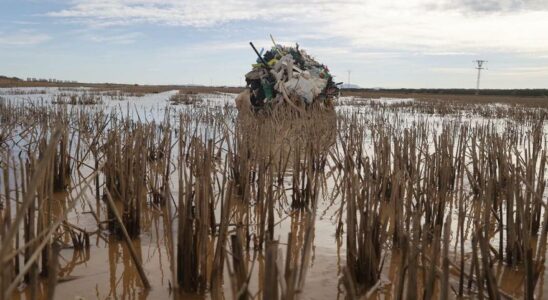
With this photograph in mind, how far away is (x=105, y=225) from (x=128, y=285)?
1019 millimetres

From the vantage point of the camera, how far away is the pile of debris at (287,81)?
10344mm

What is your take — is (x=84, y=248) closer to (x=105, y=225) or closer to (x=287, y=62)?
(x=105, y=225)

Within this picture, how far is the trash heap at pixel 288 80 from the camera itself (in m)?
10.3

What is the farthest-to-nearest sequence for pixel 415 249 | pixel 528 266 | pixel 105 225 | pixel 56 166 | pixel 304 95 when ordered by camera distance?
pixel 304 95, pixel 56 166, pixel 105 225, pixel 528 266, pixel 415 249

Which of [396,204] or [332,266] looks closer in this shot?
[396,204]

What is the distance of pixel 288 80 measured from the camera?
10609 millimetres

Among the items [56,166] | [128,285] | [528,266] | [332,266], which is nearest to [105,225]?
[128,285]

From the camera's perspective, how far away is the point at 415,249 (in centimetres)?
166

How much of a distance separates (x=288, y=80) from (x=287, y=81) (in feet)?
0.11

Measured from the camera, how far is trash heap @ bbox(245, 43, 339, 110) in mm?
10336

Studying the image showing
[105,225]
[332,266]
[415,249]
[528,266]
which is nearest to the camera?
[415,249]

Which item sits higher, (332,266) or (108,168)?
(108,168)

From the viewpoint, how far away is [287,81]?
10609 mm

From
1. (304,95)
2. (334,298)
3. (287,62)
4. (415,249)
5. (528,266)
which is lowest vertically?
(334,298)
